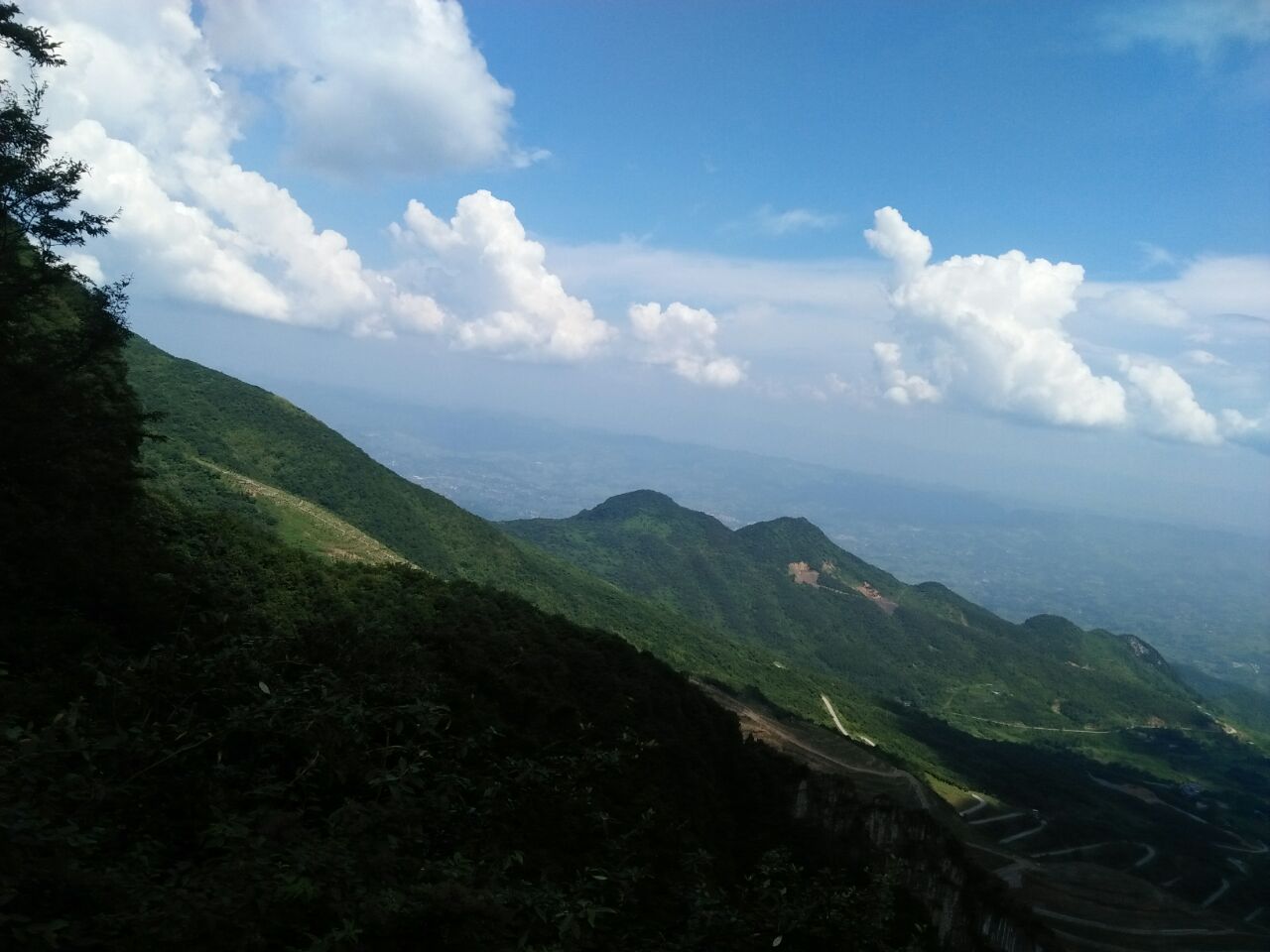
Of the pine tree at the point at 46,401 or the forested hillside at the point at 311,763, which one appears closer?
the forested hillside at the point at 311,763

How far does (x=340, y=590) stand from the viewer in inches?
1533

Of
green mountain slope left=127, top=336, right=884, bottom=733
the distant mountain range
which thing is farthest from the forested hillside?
green mountain slope left=127, top=336, right=884, bottom=733

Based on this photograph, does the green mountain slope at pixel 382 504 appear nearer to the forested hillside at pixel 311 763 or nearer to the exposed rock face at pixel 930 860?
the exposed rock face at pixel 930 860

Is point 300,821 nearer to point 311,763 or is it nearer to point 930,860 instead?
point 311,763

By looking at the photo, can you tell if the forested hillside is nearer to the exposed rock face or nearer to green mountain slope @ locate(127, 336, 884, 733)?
the exposed rock face

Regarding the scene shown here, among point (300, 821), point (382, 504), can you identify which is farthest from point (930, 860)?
point (382, 504)

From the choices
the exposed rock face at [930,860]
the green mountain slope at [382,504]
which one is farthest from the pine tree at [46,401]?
the green mountain slope at [382,504]

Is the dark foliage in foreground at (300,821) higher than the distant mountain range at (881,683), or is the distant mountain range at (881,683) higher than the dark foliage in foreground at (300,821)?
the dark foliage in foreground at (300,821)

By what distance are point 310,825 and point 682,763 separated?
2235 centimetres

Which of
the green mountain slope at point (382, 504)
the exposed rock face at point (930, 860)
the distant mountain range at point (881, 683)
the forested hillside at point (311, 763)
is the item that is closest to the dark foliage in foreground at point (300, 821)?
the forested hillside at point (311, 763)

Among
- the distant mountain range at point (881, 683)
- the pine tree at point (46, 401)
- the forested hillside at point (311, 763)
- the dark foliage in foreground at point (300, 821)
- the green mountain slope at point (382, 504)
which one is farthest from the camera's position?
the green mountain slope at point (382, 504)

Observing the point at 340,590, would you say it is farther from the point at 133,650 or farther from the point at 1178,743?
the point at 1178,743

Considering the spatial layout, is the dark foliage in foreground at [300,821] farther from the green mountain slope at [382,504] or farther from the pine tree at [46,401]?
the green mountain slope at [382,504]

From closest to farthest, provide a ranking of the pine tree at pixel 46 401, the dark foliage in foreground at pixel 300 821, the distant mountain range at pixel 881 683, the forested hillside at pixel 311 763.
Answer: the dark foliage in foreground at pixel 300 821
the forested hillside at pixel 311 763
the pine tree at pixel 46 401
the distant mountain range at pixel 881 683
